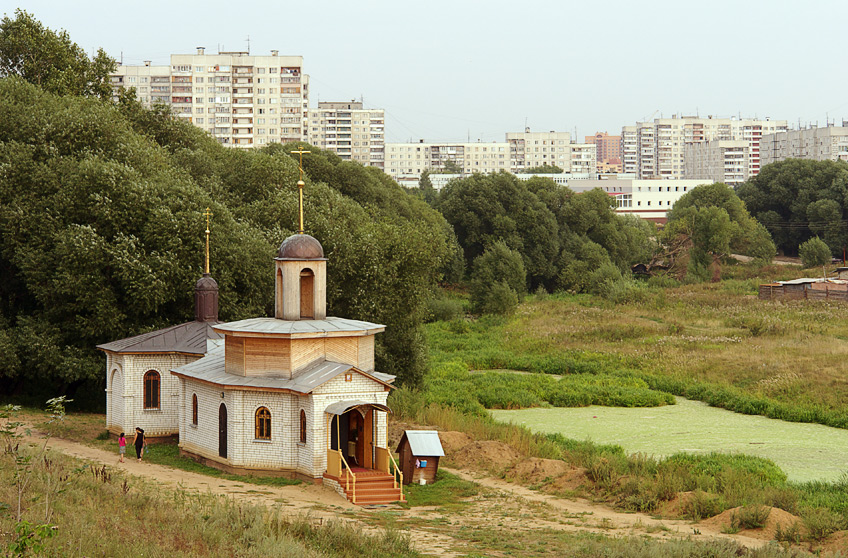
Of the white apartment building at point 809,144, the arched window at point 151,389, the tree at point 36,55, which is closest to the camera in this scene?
the arched window at point 151,389

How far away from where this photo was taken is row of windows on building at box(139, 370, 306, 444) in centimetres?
2161

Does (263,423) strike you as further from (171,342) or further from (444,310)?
(444,310)

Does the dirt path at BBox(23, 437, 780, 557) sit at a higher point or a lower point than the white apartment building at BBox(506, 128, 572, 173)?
lower

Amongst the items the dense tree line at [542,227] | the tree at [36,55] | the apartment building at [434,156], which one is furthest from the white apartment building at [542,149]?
the tree at [36,55]

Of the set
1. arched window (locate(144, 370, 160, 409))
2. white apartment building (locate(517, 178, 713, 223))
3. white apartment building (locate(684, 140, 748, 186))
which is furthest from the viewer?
white apartment building (locate(684, 140, 748, 186))

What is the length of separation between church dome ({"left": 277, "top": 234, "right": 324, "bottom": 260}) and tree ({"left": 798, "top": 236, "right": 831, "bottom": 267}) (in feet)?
212

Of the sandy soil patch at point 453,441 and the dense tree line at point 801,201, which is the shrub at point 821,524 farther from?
the dense tree line at point 801,201

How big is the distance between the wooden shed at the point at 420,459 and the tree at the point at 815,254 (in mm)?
64318

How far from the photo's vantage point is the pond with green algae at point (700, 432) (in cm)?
2591

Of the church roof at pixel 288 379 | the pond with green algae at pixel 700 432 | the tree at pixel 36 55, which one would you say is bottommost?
the pond with green algae at pixel 700 432

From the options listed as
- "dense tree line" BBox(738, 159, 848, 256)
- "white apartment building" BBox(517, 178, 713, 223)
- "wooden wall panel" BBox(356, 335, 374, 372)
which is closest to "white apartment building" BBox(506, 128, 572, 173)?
"white apartment building" BBox(517, 178, 713, 223)

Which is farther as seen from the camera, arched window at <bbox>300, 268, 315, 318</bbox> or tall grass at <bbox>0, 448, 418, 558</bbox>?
arched window at <bbox>300, 268, 315, 318</bbox>

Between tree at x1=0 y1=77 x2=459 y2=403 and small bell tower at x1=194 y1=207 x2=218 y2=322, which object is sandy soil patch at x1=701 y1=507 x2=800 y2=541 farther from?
tree at x1=0 y1=77 x2=459 y2=403

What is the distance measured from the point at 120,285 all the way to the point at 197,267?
242 centimetres
